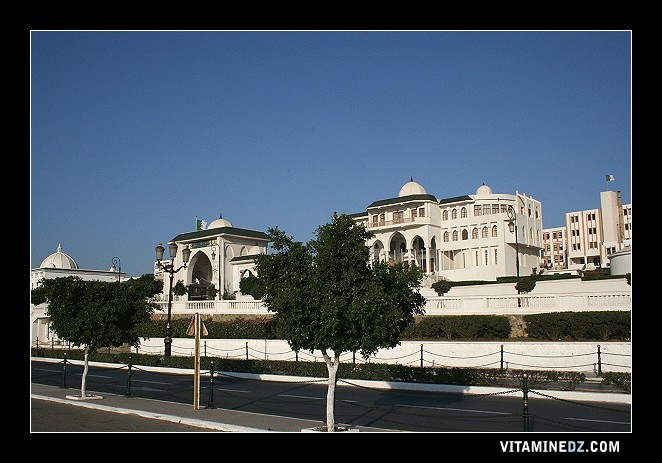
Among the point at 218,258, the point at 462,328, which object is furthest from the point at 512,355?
the point at 218,258

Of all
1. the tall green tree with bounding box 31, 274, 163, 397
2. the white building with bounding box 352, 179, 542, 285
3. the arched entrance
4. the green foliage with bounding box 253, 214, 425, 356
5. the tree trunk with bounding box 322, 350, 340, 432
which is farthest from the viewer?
the arched entrance

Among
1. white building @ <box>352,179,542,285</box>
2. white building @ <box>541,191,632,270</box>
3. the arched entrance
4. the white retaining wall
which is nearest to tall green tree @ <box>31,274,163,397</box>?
the white retaining wall

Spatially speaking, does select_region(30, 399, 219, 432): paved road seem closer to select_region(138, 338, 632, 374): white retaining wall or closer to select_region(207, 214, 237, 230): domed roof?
select_region(138, 338, 632, 374): white retaining wall

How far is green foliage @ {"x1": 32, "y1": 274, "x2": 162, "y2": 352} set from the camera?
19.5 metres

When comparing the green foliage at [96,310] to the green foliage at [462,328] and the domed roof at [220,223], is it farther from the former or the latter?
the domed roof at [220,223]

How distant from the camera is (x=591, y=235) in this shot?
104m

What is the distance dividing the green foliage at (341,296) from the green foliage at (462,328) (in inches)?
630

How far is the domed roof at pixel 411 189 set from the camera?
67.9 m

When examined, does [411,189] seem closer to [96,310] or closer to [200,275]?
[200,275]

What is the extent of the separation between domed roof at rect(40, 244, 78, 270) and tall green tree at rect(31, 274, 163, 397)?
60.4 metres

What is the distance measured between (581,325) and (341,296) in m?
16.9

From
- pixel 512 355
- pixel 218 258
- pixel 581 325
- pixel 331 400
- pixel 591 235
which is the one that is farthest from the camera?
pixel 591 235

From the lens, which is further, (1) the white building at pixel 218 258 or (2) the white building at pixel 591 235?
(2) the white building at pixel 591 235

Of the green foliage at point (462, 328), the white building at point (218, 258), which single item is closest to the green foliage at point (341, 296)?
the green foliage at point (462, 328)
